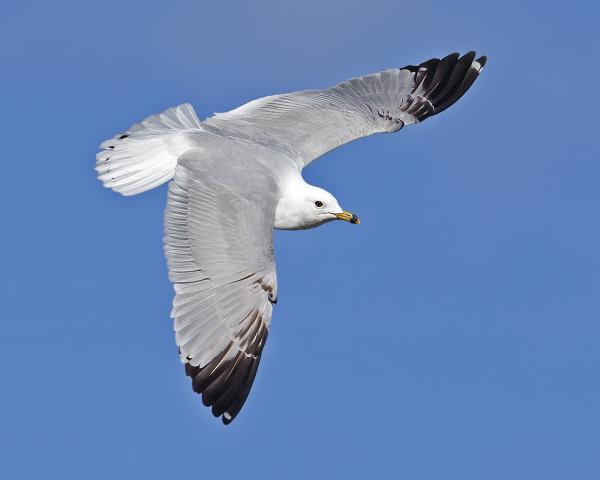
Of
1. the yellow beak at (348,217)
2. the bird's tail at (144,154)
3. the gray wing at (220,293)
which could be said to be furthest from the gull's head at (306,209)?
the bird's tail at (144,154)

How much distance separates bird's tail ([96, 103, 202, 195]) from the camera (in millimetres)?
12531

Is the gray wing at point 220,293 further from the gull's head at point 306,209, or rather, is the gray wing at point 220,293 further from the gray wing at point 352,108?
the gray wing at point 352,108

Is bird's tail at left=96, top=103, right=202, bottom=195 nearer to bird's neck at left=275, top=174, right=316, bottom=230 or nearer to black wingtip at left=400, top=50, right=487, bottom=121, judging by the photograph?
bird's neck at left=275, top=174, right=316, bottom=230

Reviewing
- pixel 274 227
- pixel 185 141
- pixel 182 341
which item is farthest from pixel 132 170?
pixel 182 341

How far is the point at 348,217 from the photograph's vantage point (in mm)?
12586

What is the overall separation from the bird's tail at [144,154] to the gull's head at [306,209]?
1057mm

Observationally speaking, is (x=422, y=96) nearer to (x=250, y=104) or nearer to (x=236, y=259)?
→ (x=250, y=104)

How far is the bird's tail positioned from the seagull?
0.01m

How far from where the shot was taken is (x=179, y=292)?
11250 mm

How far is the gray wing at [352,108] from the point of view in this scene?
44.9 ft

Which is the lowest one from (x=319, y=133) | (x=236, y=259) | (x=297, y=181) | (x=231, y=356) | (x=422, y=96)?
(x=231, y=356)

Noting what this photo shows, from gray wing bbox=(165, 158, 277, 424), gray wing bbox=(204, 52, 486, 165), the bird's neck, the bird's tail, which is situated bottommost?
gray wing bbox=(165, 158, 277, 424)

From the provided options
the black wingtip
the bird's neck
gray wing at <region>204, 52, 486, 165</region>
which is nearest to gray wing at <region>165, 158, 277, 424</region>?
the bird's neck

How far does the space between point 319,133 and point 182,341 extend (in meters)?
3.52
